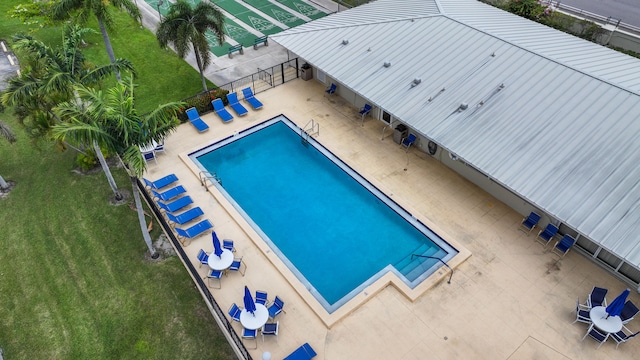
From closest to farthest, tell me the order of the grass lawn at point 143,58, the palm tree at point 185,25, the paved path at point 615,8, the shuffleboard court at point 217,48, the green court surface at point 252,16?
the palm tree at point 185,25, the grass lawn at point 143,58, the paved path at point 615,8, the shuffleboard court at point 217,48, the green court surface at point 252,16

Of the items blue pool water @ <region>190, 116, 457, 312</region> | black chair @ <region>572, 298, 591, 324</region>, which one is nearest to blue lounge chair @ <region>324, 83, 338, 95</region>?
blue pool water @ <region>190, 116, 457, 312</region>

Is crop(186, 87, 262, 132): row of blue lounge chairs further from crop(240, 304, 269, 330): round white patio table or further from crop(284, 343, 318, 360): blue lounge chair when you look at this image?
crop(284, 343, 318, 360): blue lounge chair

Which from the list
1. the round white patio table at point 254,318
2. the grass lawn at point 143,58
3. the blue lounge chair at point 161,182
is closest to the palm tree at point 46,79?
the blue lounge chair at point 161,182

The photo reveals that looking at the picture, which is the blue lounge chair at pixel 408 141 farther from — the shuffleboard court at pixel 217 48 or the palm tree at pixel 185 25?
the shuffleboard court at pixel 217 48

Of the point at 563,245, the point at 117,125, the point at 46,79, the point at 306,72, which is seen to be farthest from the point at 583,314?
the point at 46,79

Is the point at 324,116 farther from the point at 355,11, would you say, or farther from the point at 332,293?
the point at 332,293

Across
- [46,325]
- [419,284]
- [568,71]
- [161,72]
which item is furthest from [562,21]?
[46,325]
